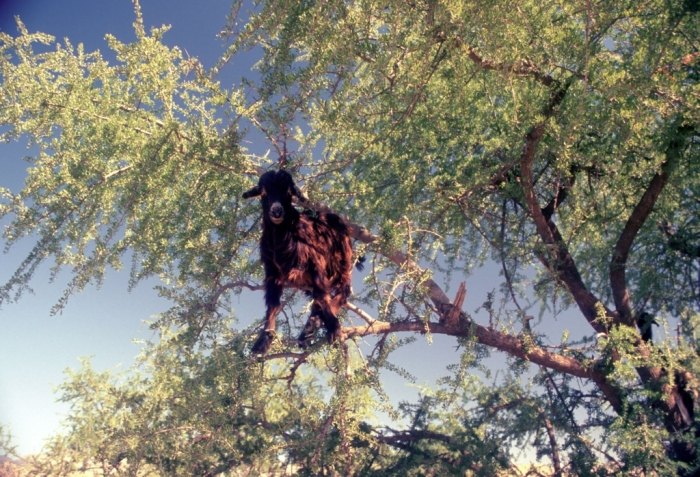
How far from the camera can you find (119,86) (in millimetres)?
5027

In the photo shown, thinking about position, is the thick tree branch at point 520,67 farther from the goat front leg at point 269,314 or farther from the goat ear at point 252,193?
the goat front leg at point 269,314

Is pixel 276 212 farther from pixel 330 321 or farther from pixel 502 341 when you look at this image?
pixel 502 341

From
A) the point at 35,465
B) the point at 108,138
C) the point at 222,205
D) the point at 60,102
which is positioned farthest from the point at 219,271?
the point at 35,465

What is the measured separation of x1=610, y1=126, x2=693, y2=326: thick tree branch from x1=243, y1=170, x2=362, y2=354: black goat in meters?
3.06

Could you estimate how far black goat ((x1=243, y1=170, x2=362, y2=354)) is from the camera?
4.21 meters

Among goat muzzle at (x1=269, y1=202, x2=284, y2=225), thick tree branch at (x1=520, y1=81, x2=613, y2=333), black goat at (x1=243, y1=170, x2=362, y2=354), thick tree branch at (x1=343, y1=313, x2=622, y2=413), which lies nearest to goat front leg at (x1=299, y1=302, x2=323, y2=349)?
black goat at (x1=243, y1=170, x2=362, y2=354)

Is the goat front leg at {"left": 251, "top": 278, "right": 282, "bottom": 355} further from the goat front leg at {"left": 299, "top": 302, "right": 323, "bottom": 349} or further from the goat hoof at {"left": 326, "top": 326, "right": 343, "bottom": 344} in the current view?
the goat hoof at {"left": 326, "top": 326, "right": 343, "bottom": 344}

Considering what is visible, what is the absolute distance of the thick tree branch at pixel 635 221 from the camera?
14.4 ft

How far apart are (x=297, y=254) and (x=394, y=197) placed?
189 cm

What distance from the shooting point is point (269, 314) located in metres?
4.49

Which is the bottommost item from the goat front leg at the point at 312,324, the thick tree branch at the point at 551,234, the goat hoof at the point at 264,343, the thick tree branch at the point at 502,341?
the goat hoof at the point at 264,343

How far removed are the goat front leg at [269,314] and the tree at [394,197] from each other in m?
0.16

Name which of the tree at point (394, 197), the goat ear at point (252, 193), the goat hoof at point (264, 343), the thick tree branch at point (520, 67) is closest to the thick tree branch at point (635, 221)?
the tree at point (394, 197)

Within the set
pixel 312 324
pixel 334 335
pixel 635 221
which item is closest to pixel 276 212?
pixel 334 335
